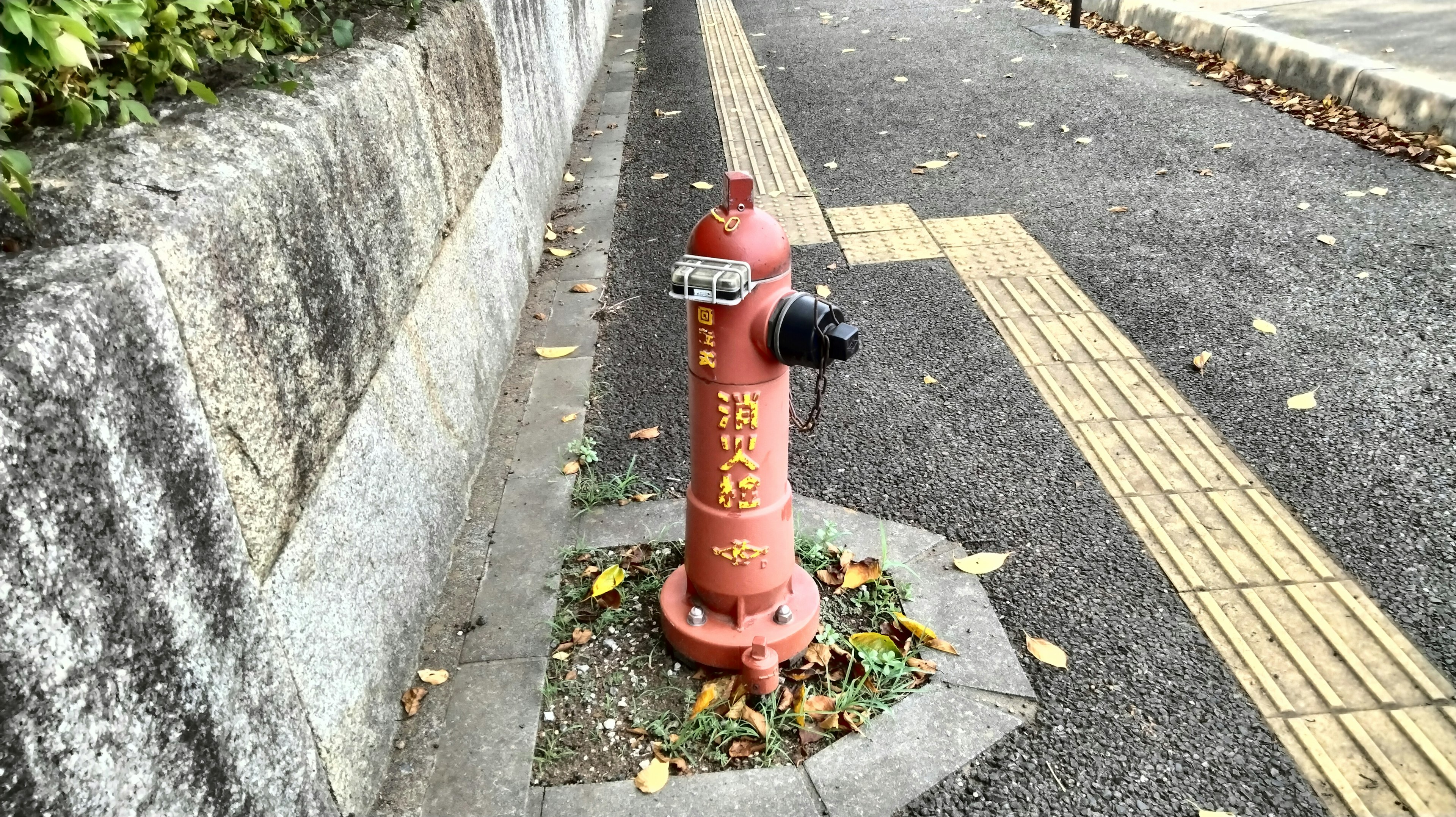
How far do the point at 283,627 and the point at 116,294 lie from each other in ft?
2.28

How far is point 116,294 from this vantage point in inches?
51.1

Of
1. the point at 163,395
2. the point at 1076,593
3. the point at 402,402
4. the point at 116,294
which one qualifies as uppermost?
the point at 116,294

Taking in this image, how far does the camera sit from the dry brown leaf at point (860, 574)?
2633mm

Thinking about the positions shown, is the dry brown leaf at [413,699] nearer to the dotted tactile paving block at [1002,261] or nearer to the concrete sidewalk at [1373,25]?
the dotted tactile paving block at [1002,261]

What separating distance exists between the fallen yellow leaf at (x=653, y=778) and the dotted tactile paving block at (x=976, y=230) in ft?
11.1

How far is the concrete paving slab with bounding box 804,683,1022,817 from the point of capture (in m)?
2.06

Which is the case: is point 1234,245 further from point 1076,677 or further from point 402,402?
point 402,402

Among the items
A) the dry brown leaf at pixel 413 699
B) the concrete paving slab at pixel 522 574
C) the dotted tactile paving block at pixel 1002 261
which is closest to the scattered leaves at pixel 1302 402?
the dotted tactile paving block at pixel 1002 261

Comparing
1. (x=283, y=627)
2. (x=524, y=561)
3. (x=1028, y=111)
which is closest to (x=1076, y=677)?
(x=524, y=561)

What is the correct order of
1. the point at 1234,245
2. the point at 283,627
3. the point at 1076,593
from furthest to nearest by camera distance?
1. the point at 1234,245
2. the point at 1076,593
3. the point at 283,627

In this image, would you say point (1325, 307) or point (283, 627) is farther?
point (1325, 307)

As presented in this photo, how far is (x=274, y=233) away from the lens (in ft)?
5.87

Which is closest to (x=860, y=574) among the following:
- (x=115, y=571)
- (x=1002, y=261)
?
(x=115, y=571)

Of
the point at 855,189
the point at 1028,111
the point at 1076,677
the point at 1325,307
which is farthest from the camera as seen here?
the point at 1028,111
